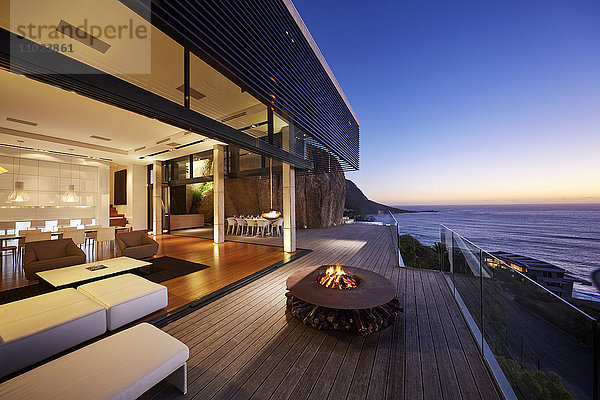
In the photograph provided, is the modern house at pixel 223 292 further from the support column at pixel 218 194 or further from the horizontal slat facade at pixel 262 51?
the support column at pixel 218 194

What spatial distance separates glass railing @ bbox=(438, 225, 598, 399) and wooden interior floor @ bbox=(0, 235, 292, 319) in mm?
3871

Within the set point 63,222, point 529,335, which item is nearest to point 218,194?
point 63,222

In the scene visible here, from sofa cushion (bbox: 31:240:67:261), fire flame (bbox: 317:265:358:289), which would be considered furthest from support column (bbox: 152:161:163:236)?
fire flame (bbox: 317:265:358:289)

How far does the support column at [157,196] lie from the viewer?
1034 cm

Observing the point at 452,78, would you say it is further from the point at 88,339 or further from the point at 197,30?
the point at 88,339

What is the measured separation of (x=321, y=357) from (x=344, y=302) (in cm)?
59

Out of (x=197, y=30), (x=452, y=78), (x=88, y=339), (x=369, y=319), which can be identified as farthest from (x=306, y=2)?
(x=88, y=339)

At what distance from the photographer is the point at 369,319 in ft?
8.19

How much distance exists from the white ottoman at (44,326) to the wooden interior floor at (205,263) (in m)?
0.68

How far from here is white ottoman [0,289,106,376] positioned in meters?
1.75

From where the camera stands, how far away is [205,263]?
5285 mm

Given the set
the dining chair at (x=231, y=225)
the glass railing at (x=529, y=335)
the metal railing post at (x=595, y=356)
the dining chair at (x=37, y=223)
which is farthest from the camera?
the dining chair at (x=231, y=225)

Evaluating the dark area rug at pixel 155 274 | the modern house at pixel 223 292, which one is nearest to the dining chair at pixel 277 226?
the modern house at pixel 223 292

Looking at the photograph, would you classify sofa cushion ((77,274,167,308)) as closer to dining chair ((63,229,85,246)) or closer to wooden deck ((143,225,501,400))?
wooden deck ((143,225,501,400))
